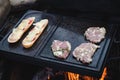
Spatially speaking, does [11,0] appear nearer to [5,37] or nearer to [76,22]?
[5,37]

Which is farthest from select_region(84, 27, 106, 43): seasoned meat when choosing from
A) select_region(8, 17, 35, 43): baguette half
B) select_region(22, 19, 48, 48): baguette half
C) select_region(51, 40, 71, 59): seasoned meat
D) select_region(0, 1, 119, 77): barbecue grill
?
select_region(8, 17, 35, 43): baguette half

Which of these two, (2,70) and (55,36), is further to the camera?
(2,70)

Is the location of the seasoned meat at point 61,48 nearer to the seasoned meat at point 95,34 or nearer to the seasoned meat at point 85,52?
the seasoned meat at point 85,52

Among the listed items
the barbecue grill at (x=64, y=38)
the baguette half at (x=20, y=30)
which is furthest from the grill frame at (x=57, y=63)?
the baguette half at (x=20, y=30)

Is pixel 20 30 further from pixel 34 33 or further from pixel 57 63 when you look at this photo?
pixel 57 63

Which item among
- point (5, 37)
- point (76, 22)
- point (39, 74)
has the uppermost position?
point (76, 22)

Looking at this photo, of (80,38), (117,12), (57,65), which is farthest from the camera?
(117,12)

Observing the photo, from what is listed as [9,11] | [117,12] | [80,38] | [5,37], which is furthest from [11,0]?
[117,12]
